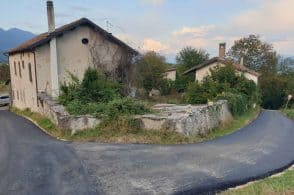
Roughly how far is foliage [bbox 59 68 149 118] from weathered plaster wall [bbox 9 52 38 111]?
5.68 meters

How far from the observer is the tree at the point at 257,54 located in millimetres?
52116

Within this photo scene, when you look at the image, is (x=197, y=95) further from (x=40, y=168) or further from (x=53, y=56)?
(x=40, y=168)

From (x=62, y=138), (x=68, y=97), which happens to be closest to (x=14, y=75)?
(x=68, y=97)

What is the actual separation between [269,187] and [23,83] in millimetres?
23908

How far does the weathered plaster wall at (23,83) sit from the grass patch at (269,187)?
60.9 feet

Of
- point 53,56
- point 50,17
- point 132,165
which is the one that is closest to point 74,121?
point 132,165

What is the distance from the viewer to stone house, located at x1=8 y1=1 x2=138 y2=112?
72.4 feet

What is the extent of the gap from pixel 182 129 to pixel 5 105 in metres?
28.1

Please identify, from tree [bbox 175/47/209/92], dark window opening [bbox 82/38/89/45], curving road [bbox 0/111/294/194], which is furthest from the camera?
tree [bbox 175/47/209/92]

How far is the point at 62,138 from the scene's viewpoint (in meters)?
14.4

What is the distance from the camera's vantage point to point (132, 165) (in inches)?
414

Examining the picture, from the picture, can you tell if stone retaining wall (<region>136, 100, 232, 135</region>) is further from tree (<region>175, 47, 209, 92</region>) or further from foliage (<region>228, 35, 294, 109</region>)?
foliage (<region>228, 35, 294, 109</region>)

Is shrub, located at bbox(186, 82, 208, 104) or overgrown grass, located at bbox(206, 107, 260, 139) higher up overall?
shrub, located at bbox(186, 82, 208, 104)

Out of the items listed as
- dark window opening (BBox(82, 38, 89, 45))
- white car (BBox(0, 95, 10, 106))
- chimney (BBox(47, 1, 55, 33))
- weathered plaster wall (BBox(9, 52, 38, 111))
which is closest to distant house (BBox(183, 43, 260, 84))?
dark window opening (BBox(82, 38, 89, 45))
